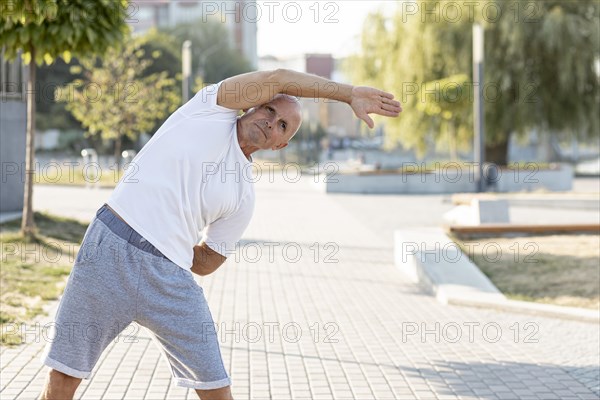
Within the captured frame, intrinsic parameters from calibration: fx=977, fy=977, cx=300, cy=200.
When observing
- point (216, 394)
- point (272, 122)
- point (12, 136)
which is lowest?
point (216, 394)

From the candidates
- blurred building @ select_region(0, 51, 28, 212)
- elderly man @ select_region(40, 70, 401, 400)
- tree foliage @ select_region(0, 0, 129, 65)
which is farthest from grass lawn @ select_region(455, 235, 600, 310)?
blurred building @ select_region(0, 51, 28, 212)

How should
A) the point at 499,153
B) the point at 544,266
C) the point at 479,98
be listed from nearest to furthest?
the point at 544,266 < the point at 479,98 < the point at 499,153

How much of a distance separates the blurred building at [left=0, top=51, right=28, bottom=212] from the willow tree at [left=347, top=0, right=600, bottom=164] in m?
15.4

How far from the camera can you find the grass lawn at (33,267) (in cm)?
818

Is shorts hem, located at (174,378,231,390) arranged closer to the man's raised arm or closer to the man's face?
the man's face

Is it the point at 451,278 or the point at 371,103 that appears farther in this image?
the point at 451,278

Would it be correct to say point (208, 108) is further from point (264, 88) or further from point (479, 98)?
point (479, 98)

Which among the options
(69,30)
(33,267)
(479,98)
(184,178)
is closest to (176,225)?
(184,178)

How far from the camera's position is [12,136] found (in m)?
16.5

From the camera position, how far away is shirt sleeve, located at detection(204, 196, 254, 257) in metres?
3.57

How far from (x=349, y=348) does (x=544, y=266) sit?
496 cm

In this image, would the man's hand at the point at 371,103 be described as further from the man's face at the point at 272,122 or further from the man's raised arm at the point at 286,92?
the man's face at the point at 272,122

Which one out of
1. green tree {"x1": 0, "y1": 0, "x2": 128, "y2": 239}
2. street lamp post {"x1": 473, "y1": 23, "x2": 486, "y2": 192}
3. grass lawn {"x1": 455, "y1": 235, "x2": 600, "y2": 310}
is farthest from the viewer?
street lamp post {"x1": 473, "y1": 23, "x2": 486, "y2": 192}

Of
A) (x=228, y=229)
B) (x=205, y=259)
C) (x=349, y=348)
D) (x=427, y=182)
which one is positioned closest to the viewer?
(x=228, y=229)
